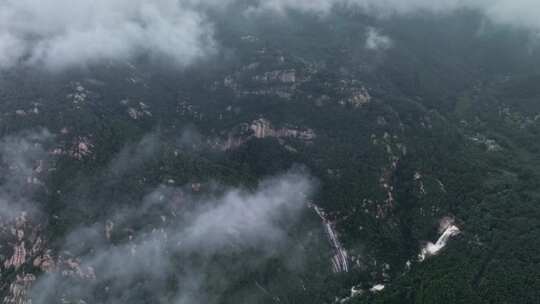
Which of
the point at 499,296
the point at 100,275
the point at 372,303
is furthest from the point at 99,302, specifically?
the point at 499,296

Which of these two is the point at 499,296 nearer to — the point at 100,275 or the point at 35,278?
the point at 100,275

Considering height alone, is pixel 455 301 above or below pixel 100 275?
below

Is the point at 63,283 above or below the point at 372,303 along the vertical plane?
above

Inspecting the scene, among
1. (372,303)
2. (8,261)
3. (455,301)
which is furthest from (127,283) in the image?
(455,301)

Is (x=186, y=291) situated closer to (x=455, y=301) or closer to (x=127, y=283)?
(x=127, y=283)

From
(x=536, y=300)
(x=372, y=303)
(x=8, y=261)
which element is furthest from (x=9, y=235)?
(x=536, y=300)

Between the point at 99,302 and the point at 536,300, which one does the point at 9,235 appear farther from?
the point at 536,300

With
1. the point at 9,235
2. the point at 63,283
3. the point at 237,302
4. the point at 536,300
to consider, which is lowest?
the point at 536,300

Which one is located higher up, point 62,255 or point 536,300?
point 62,255
